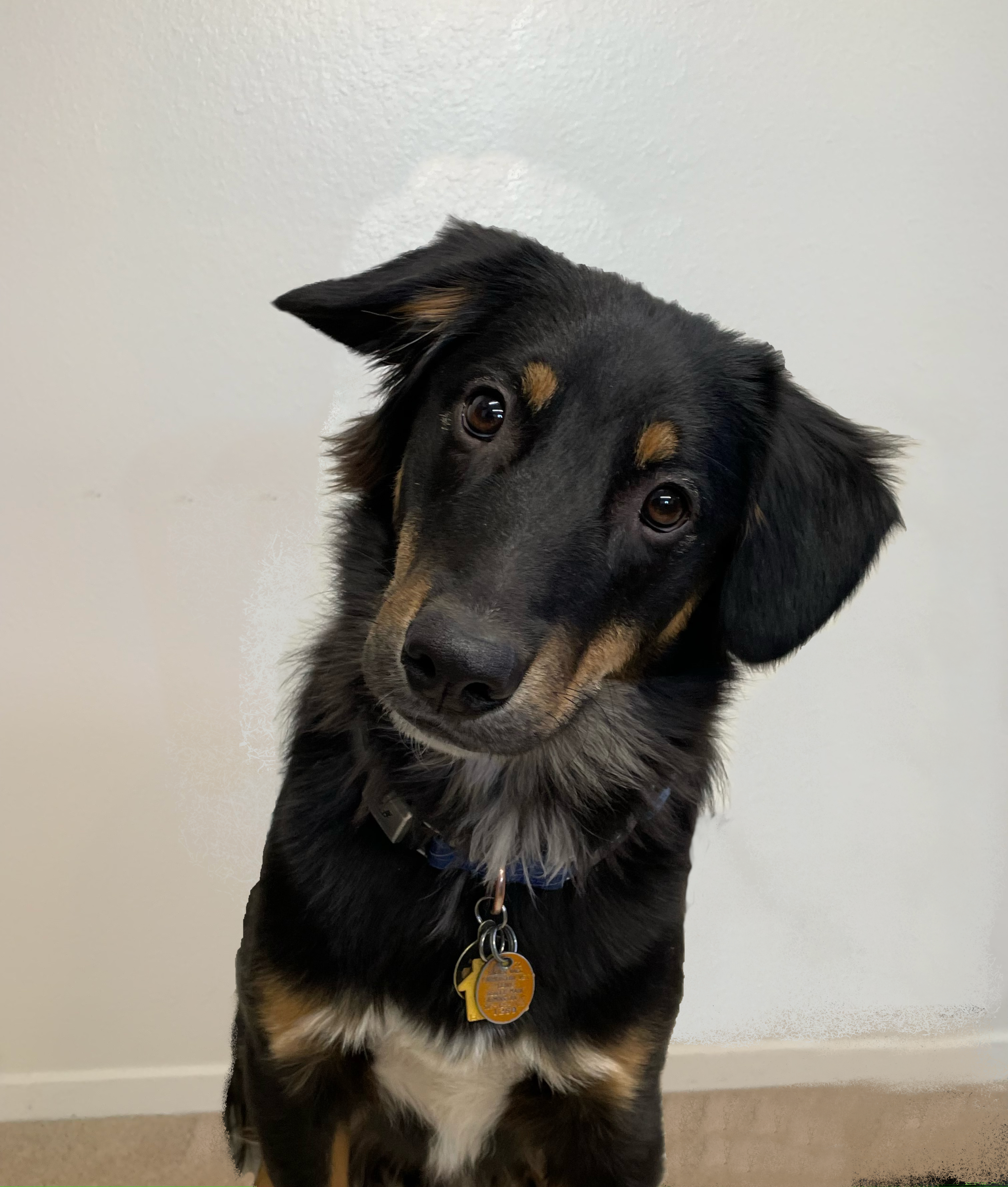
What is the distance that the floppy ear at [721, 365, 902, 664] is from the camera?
142cm

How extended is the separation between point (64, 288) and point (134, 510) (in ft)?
1.44

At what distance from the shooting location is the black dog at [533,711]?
1.37m

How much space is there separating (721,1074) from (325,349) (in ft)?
6.36

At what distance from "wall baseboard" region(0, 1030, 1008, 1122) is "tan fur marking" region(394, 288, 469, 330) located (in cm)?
176

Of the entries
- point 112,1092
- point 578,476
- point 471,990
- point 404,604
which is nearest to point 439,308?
point 578,476

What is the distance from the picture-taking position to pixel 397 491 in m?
1.52

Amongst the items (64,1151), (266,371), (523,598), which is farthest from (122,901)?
(523,598)

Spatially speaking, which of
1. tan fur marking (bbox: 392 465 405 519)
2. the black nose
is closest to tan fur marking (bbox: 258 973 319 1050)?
the black nose

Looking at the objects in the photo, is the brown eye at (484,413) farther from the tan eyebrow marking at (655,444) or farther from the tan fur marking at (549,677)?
the tan fur marking at (549,677)

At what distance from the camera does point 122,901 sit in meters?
2.20

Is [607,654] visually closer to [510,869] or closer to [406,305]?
[510,869]

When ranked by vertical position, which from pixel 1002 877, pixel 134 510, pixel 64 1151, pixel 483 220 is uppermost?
pixel 483 220

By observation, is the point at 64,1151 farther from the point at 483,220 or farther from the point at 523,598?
the point at 483,220

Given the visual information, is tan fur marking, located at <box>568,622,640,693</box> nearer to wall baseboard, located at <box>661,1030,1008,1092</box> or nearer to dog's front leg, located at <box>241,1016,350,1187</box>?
dog's front leg, located at <box>241,1016,350,1187</box>
